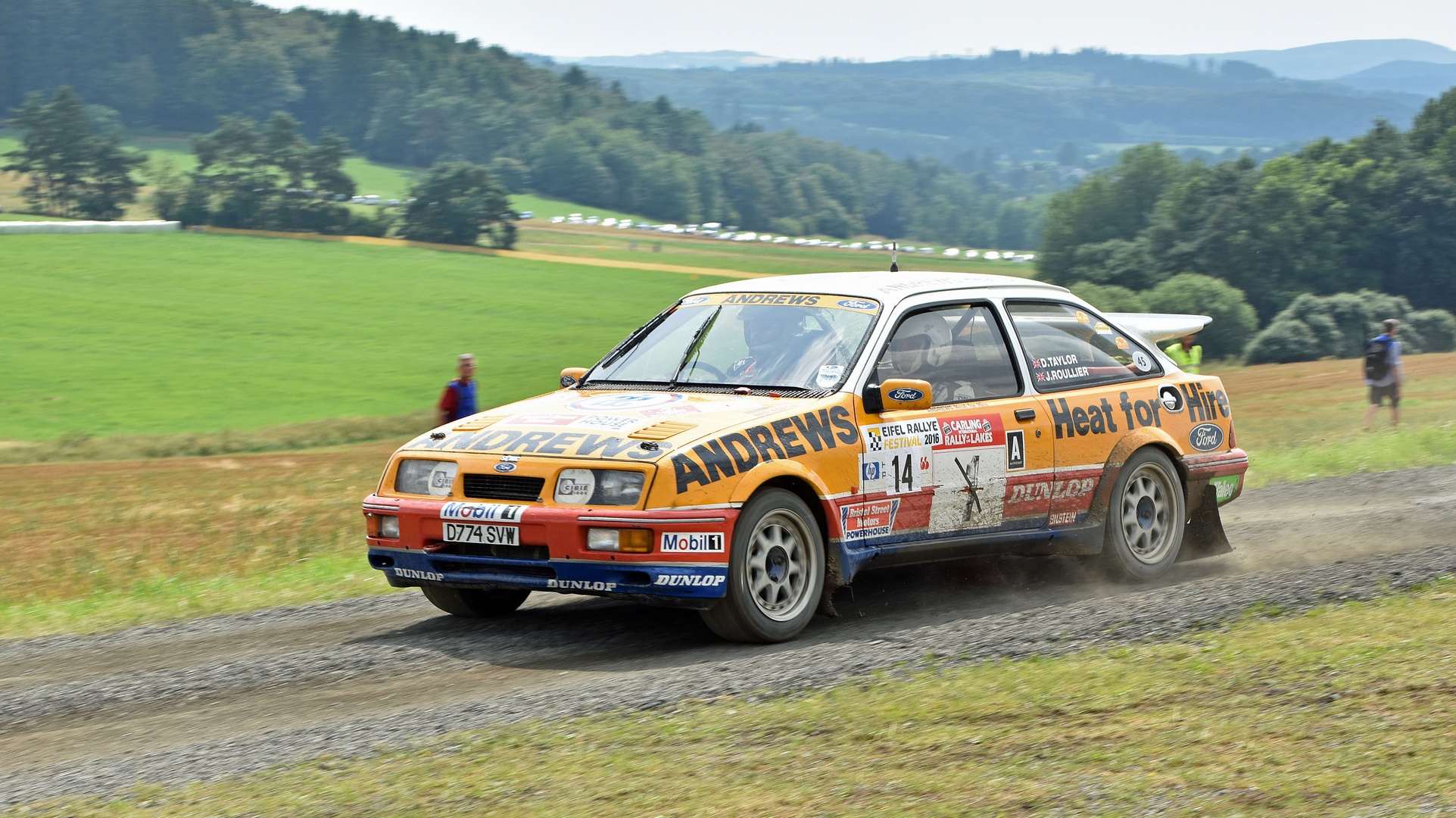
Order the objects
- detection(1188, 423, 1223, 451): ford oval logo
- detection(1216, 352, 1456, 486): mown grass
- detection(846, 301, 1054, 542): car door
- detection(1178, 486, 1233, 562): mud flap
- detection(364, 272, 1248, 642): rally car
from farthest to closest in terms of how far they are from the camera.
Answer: detection(1216, 352, 1456, 486): mown grass, detection(1178, 486, 1233, 562): mud flap, detection(1188, 423, 1223, 451): ford oval logo, detection(846, 301, 1054, 542): car door, detection(364, 272, 1248, 642): rally car

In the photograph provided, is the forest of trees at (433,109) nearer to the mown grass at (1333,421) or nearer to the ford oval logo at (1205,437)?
the mown grass at (1333,421)

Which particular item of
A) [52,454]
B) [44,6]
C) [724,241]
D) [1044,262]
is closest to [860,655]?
[52,454]

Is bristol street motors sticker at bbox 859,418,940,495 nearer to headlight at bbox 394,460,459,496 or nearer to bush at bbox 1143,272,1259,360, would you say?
headlight at bbox 394,460,459,496

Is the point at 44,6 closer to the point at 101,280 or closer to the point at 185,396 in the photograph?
the point at 101,280

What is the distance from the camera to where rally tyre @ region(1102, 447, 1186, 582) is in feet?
27.3

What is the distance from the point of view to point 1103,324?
871 cm

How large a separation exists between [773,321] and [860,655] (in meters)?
1.99

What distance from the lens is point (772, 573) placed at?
264 inches

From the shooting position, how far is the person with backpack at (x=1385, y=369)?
866 inches

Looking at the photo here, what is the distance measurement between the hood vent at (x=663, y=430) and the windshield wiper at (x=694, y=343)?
33.8 inches

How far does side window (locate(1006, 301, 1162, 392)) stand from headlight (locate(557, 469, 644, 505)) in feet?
8.63

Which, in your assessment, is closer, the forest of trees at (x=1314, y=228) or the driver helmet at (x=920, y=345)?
the driver helmet at (x=920, y=345)

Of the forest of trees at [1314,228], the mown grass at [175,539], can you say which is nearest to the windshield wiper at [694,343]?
the mown grass at [175,539]

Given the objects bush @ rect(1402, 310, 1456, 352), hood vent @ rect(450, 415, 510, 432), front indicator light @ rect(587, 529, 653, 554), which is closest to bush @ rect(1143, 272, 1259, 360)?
bush @ rect(1402, 310, 1456, 352)
